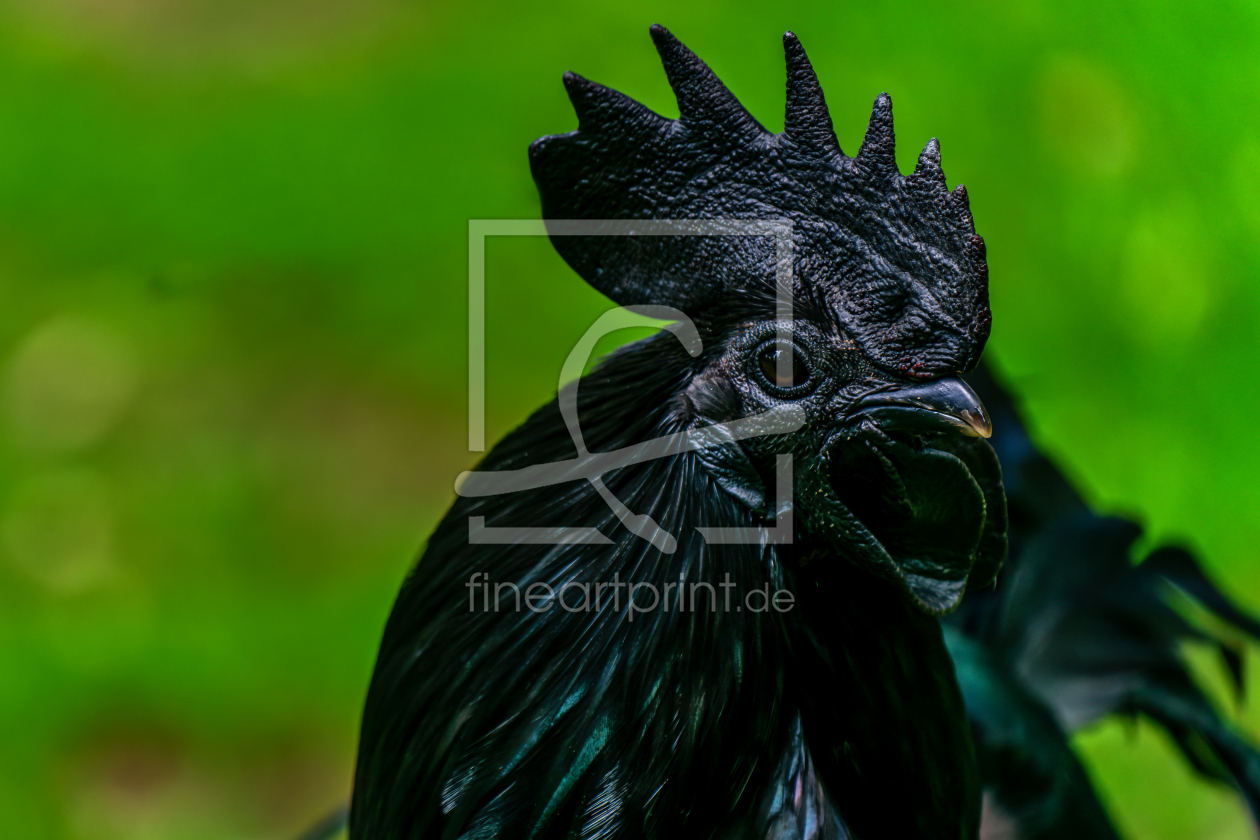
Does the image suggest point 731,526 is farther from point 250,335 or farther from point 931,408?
point 250,335

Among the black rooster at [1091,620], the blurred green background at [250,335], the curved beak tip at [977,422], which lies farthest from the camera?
the blurred green background at [250,335]

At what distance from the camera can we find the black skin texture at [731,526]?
3.27 feet

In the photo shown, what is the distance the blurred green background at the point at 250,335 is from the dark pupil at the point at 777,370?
1.91 m

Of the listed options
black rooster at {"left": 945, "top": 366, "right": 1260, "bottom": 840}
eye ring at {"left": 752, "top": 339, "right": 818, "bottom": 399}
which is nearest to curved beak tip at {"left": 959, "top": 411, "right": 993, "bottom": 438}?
eye ring at {"left": 752, "top": 339, "right": 818, "bottom": 399}

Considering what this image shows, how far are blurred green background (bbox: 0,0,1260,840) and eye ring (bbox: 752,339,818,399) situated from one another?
75.0 inches

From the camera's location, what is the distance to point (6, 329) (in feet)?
9.05

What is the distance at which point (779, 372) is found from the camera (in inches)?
39.8

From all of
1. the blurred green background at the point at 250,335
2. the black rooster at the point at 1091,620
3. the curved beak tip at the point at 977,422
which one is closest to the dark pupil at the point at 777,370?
the curved beak tip at the point at 977,422

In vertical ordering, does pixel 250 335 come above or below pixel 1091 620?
above

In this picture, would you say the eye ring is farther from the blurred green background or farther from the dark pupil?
the blurred green background

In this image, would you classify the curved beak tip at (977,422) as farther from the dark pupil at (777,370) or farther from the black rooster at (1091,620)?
the black rooster at (1091,620)

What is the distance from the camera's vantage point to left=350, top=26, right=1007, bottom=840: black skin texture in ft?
3.27

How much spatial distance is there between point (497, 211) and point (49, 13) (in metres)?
1.39

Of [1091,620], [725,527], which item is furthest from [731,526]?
[1091,620]
